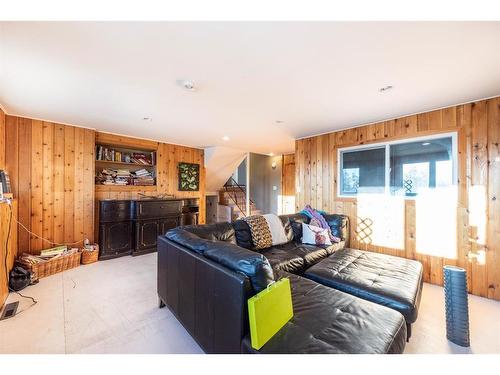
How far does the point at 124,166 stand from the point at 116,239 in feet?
5.07

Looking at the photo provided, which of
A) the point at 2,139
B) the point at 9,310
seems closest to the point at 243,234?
the point at 9,310

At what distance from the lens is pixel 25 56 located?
5.40 feet

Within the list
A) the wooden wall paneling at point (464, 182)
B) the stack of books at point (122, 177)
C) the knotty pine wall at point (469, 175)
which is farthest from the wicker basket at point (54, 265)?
the wooden wall paneling at point (464, 182)

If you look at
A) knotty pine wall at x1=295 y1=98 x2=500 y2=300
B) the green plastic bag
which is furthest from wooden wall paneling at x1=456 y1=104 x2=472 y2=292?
the green plastic bag

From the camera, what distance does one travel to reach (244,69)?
1818 millimetres

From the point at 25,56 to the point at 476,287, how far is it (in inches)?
196

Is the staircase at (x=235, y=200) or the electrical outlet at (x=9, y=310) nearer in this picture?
the electrical outlet at (x=9, y=310)

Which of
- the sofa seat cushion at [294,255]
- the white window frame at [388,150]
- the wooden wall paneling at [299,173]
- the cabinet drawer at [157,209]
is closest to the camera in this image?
the sofa seat cushion at [294,255]

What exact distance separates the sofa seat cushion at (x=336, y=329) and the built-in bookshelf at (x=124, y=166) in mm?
4010

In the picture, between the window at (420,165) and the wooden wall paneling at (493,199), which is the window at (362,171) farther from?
the wooden wall paneling at (493,199)

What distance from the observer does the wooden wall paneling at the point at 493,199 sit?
2.39 meters

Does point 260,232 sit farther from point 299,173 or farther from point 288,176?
point 288,176
